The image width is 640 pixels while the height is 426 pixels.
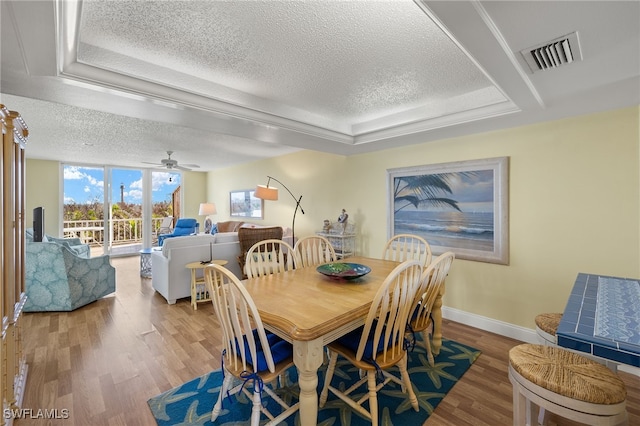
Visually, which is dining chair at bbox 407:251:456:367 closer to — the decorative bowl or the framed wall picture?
the decorative bowl

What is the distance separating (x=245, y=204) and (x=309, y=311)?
554 cm

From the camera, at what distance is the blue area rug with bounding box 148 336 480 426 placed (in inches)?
67.8

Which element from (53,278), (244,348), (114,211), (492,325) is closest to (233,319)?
Result: (244,348)

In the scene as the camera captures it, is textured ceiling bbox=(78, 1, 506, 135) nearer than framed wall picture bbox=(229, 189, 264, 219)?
Yes

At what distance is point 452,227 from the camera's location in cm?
320

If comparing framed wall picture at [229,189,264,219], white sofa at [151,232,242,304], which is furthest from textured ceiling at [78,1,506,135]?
framed wall picture at [229,189,264,219]

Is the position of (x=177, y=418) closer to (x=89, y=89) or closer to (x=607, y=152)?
(x=89, y=89)

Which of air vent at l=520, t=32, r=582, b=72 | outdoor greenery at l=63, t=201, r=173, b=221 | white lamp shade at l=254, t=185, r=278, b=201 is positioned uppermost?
air vent at l=520, t=32, r=582, b=72

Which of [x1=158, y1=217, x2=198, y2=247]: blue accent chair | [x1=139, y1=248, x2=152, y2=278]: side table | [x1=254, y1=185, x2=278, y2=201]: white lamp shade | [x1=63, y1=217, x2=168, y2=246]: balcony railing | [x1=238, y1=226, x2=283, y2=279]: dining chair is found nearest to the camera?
[x1=238, y1=226, x2=283, y2=279]: dining chair

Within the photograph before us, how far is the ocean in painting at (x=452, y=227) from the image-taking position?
2.97 meters

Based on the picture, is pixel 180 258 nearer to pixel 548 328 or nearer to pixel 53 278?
pixel 53 278

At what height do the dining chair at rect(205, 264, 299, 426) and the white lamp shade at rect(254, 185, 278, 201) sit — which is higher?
the white lamp shade at rect(254, 185, 278, 201)

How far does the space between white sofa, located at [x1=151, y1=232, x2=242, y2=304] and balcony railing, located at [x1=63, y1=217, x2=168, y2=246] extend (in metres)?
4.06

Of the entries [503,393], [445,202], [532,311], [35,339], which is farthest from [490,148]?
[35,339]
